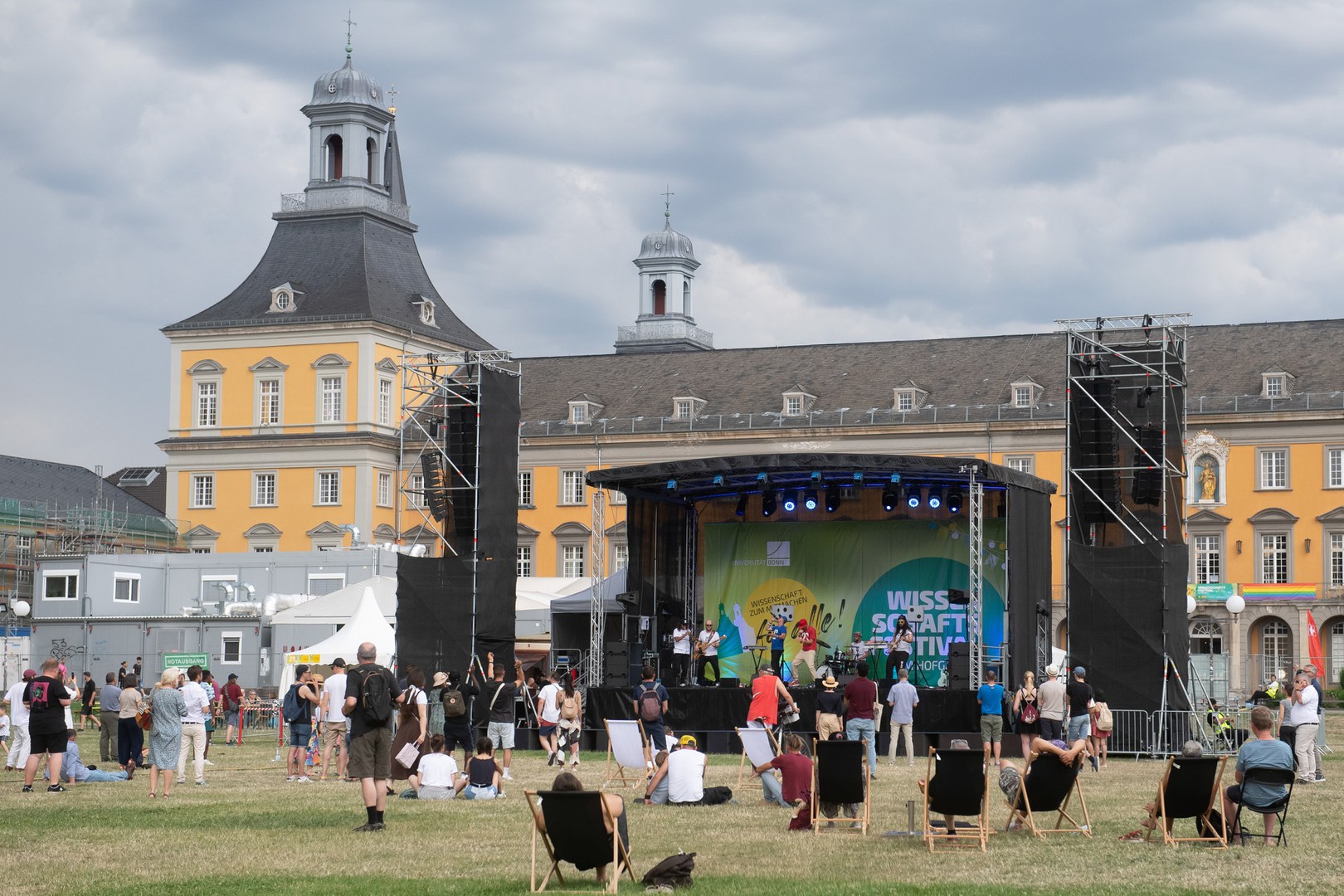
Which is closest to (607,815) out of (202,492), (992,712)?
(992,712)

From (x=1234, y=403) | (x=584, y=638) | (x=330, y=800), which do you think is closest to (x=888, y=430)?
(x=1234, y=403)

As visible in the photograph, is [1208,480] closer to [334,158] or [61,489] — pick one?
[334,158]

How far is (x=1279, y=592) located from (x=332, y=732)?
42.5 metres

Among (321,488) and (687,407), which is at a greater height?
(687,407)

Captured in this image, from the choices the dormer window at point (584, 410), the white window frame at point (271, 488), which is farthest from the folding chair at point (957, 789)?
the white window frame at point (271, 488)

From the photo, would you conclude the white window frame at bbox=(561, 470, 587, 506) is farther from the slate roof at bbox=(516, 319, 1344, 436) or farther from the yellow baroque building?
the yellow baroque building

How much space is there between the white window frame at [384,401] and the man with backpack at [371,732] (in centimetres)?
5230

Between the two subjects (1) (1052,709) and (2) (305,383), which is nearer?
(1) (1052,709)

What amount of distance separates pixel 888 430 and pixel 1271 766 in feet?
159

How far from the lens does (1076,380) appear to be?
25344 millimetres

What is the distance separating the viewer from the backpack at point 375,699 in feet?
47.2

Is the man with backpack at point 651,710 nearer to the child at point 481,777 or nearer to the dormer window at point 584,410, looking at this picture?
the child at point 481,777

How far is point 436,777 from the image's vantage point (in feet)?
57.3

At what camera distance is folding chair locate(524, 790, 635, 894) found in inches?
436
